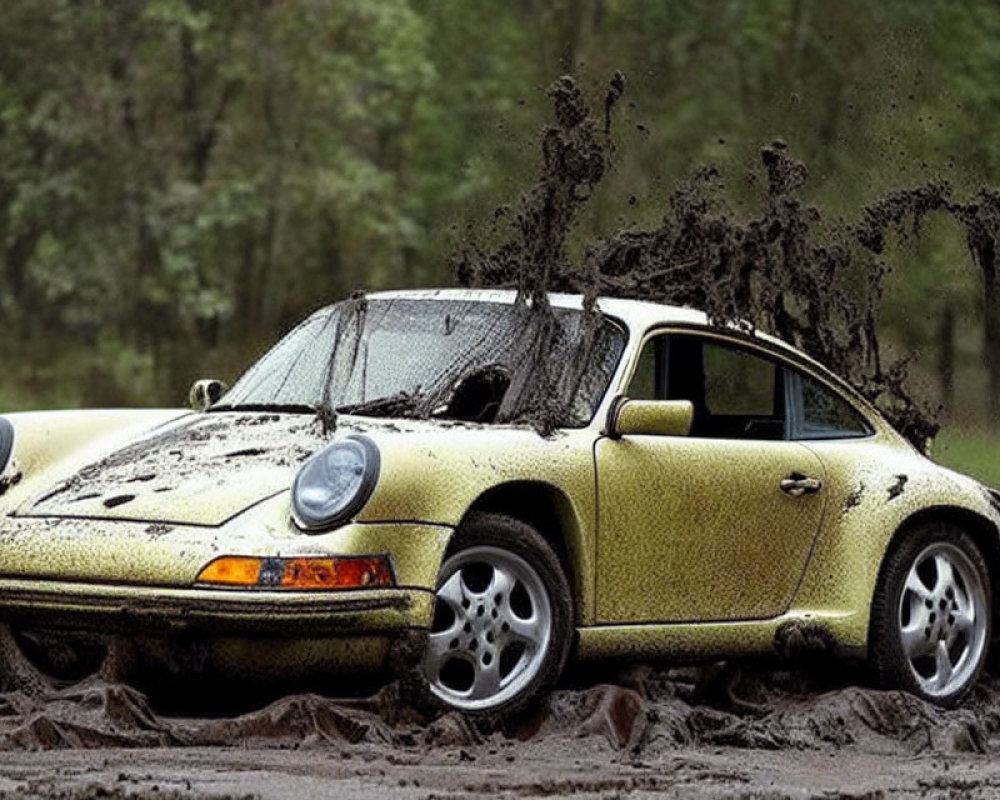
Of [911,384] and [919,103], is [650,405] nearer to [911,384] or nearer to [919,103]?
[911,384]

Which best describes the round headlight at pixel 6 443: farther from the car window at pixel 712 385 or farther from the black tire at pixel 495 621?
the car window at pixel 712 385

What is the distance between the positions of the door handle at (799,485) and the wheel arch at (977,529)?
43cm

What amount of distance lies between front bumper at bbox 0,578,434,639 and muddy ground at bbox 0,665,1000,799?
0.68 feet

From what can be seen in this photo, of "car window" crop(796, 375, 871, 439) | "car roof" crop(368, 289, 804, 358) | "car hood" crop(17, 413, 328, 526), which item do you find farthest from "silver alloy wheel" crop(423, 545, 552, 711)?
"car window" crop(796, 375, 871, 439)

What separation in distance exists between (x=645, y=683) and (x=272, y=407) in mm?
1551

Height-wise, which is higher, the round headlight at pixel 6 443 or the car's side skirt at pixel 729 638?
the round headlight at pixel 6 443

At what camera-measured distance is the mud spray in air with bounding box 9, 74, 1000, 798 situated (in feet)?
24.5

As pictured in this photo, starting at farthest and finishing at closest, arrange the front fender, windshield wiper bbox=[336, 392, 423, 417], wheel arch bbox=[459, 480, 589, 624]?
1. windshield wiper bbox=[336, 392, 423, 417]
2. the front fender
3. wheel arch bbox=[459, 480, 589, 624]

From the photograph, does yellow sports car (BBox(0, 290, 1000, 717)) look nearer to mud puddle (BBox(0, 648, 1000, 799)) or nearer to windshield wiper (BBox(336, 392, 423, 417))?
windshield wiper (BBox(336, 392, 423, 417))

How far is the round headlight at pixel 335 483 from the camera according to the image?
773 cm

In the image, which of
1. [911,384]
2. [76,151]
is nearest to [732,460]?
[911,384]

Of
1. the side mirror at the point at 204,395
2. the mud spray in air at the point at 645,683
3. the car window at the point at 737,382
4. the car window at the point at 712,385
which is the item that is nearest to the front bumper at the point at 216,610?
the mud spray in air at the point at 645,683

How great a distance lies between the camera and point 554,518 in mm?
8445

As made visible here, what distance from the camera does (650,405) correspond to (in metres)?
8.58
